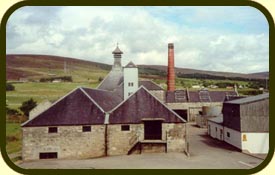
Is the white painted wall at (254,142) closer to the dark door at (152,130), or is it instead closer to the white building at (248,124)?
the white building at (248,124)

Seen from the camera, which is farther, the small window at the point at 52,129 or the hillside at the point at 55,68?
the small window at the point at 52,129

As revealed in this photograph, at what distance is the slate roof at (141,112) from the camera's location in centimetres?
1327

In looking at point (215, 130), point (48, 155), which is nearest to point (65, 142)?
point (48, 155)

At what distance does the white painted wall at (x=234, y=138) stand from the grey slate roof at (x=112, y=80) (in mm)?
7706

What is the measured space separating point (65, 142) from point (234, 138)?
7.15m

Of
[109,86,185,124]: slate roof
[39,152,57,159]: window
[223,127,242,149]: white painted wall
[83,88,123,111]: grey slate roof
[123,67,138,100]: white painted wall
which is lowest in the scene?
[39,152,57,159]: window

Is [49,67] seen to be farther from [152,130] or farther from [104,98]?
[152,130]

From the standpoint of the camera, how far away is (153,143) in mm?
12711

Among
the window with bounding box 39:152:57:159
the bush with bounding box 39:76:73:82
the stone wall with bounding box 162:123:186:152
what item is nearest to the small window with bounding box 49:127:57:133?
the window with bounding box 39:152:57:159

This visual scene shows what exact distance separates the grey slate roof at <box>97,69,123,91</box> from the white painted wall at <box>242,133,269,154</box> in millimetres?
9781

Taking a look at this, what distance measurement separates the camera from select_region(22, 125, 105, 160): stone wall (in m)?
11.6

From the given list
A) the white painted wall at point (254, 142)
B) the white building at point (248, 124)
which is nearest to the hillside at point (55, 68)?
the white building at point (248, 124)

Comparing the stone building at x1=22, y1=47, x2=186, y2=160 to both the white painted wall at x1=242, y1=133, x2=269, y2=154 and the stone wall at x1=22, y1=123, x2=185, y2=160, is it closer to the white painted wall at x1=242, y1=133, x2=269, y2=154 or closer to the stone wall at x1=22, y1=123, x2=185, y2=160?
the stone wall at x1=22, y1=123, x2=185, y2=160

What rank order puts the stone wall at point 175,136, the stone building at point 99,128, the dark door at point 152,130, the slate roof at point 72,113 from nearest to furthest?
the stone building at point 99,128 → the slate roof at point 72,113 → the stone wall at point 175,136 → the dark door at point 152,130
